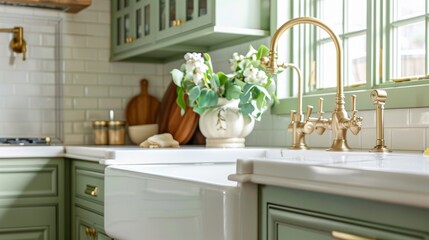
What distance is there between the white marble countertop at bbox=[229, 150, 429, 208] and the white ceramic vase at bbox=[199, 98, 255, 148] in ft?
4.72

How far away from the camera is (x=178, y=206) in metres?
1.74

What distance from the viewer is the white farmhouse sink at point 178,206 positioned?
4.85 ft

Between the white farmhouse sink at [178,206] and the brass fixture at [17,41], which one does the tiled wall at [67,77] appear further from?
the white farmhouse sink at [178,206]

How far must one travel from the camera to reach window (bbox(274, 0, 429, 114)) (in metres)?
2.44

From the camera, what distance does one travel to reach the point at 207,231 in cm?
158

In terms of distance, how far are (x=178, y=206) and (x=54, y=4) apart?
7.73 feet

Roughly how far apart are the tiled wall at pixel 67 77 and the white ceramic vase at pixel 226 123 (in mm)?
1201

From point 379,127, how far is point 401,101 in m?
0.20

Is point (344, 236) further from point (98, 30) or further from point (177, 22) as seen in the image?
point (98, 30)

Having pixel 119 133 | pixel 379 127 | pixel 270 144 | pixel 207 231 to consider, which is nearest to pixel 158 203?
pixel 207 231

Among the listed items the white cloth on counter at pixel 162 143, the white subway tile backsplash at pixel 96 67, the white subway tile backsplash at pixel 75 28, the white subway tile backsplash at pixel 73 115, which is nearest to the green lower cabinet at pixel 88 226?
the white cloth on counter at pixel 162 143

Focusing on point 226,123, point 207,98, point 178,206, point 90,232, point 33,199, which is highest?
point 207,98

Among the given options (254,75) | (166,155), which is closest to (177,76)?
(254,75)

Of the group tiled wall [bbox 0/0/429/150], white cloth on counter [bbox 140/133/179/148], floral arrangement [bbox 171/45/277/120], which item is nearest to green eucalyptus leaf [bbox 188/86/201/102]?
floral arrangement [bbox 171/45/277/120]
